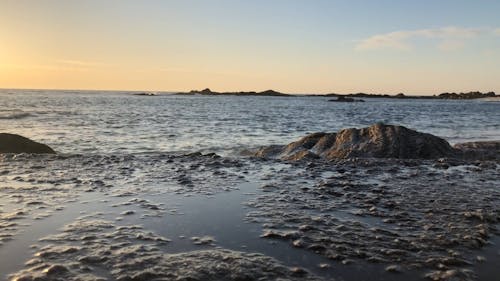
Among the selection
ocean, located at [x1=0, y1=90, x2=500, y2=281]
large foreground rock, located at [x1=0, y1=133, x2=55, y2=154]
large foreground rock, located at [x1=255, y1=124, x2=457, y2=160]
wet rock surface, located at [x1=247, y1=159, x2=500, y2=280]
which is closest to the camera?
ocean, located at [x1=0, y1=90, x2=500, y2=281]

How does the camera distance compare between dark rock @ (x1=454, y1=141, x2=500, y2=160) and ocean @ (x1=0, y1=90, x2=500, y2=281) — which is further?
dark rock @ (x1=454, y1=141, x2=500, y2=160)

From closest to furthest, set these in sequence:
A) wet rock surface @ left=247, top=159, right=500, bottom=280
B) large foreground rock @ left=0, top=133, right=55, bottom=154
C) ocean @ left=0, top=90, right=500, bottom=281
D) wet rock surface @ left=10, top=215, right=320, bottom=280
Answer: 1. wet rock surface @ left=10, top=215, right=320, bottom=280
2. ocean @ left=0, top=90, right=500, bottom=281
3. wet rock surface @ left=247, top=159, right=500, bottom=280
4. large foreground rock @ left=0, top=133, right=55, bottom=154

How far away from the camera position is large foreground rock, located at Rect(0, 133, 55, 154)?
52.3ft

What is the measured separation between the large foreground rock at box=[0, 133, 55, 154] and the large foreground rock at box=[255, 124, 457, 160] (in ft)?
25.6

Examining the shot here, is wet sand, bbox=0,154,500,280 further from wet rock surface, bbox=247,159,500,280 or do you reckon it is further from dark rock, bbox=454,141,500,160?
dark rock, bbox=454,141,500,160

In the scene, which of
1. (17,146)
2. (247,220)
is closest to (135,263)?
(247,220)

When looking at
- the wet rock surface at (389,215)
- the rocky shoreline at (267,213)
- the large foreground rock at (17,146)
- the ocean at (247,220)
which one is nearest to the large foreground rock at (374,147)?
the rocky shoreline at (267,213)

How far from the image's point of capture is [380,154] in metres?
15.7

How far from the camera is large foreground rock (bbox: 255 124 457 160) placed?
15.8 m

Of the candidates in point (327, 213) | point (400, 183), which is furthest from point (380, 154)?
point (327, 213)

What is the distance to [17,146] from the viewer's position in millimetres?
16094

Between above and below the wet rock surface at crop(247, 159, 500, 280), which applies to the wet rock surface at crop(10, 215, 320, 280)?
above

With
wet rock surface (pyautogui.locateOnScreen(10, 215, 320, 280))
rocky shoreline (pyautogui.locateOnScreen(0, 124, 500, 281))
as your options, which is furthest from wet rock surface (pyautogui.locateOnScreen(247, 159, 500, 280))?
A: wet rock surface (pyautogui.locateOnScreen(10, 215, 320, 280))

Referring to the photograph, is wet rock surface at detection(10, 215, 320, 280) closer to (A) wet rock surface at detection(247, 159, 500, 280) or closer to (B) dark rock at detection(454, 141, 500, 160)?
(A) wet rock surface at detection(247, 159, 500, 280)
